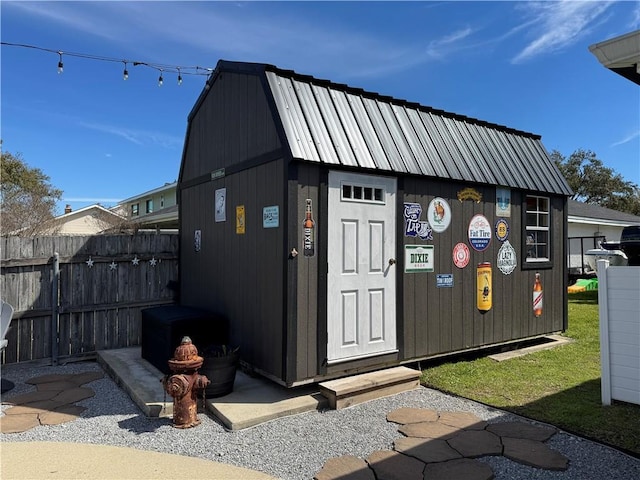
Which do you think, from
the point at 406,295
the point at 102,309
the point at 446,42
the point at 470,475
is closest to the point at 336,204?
the point at 406,295

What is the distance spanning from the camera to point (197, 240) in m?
6.35

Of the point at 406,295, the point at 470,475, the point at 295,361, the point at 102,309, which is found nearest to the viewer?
the point at 470,475

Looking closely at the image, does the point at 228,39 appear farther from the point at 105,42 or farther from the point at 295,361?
the point at 295,361

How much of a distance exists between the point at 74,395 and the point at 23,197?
2134 cm

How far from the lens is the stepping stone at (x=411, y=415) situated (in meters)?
3.81

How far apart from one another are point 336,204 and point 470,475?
275 centimetres

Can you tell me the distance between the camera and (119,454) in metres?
3.10

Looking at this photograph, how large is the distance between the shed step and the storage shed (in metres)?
0.15

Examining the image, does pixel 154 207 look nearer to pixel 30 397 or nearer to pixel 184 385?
pixel 30 397

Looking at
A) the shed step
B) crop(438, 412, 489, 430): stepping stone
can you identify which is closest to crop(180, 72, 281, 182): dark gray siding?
the shed step

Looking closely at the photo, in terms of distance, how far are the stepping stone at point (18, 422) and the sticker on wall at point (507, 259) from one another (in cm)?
589

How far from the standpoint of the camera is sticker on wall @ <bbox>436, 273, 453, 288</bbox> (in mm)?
5415

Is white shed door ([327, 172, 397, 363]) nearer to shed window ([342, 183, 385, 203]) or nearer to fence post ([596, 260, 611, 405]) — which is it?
shed window ([342, 183, 385, 203])

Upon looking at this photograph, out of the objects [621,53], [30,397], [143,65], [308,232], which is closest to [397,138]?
[308,232]
